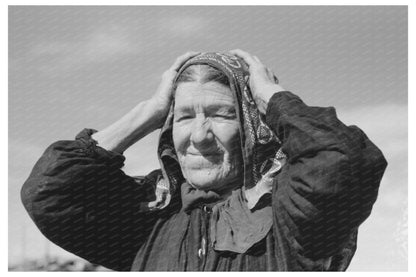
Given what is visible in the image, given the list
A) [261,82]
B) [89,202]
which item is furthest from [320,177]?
[89,202]

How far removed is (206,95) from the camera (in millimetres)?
5379

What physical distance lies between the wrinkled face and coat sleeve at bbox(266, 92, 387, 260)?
32 cm

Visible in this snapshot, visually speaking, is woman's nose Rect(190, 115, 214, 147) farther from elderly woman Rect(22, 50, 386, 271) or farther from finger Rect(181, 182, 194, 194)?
finger Rect(181, 182, 194, 194)

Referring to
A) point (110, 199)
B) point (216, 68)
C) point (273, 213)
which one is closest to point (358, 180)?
point (273, 213)

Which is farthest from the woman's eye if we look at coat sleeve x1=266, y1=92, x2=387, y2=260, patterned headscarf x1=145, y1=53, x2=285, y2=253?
coat sleeve x1=266, y1=92, x2=387, y2=260

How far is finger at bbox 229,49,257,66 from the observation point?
18.1ft

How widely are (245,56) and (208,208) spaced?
2.92 ft

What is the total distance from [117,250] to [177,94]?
96 centimetres

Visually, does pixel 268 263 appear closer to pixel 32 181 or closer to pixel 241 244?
pixel 241 244

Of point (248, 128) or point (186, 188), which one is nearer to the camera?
point (248, 128)

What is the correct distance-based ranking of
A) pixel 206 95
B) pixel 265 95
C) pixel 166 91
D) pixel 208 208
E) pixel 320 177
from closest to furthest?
1. pixel 320 177
2. pixel 265 95
3. pixel 206 95
4. pixel 208 208
5. pixel 166 91

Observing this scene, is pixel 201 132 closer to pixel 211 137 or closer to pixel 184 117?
pixel 211 137

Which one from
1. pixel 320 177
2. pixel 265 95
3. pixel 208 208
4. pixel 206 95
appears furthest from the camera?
pixel 208 208

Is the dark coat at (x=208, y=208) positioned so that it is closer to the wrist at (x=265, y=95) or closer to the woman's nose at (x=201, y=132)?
the wrist at (x=265, y=95)
